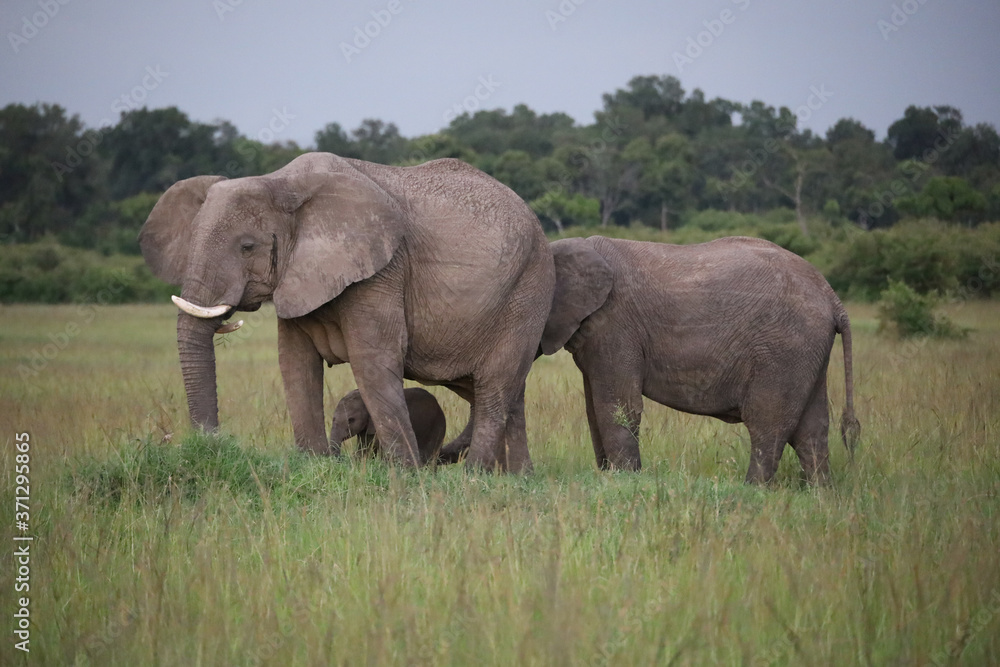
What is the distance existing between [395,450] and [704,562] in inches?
100

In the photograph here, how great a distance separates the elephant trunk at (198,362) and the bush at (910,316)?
1197 cm

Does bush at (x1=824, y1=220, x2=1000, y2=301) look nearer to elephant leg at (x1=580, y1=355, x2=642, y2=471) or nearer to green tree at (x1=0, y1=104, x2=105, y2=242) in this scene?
elephant leg at (x1=580, y1=355, x2=642, y2=471)

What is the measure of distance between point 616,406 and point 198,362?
2787mm

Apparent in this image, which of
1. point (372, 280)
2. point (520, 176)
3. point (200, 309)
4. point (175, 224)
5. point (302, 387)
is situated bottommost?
point (302, 387)

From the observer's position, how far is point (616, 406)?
7586 millimetres

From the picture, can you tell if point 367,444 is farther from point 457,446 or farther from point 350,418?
point 457,446

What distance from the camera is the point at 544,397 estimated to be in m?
10.9

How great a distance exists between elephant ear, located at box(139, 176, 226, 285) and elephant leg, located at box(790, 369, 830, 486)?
4327 millimetres

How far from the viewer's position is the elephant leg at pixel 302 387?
711 cm

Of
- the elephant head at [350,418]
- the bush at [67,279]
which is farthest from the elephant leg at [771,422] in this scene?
the bush at [67,279]

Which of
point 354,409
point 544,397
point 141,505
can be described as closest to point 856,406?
point 544,397

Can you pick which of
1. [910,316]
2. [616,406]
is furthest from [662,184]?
[616,406]

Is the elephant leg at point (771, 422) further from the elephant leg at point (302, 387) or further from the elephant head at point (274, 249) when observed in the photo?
the elephant leg at point (302, 387)

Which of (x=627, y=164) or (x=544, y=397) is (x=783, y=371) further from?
(x=627, y=164)
